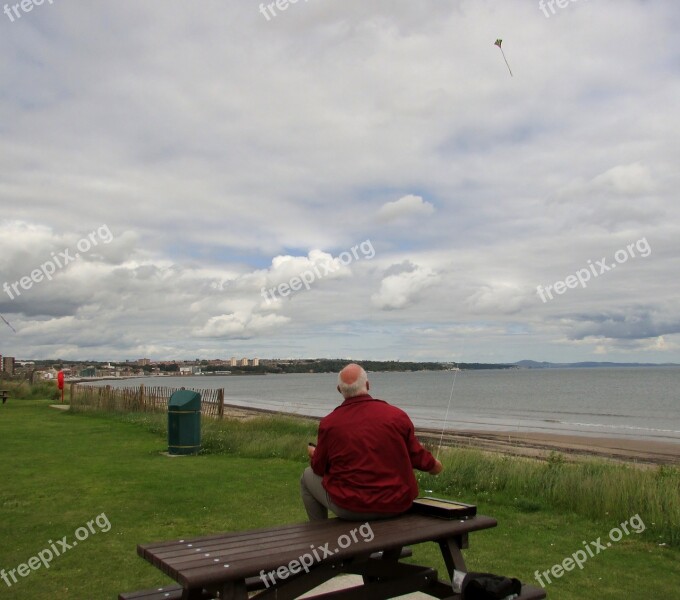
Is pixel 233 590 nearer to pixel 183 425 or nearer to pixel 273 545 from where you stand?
pixel 273 545

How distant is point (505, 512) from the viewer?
789 centimetres

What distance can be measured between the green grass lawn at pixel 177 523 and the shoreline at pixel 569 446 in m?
9.49

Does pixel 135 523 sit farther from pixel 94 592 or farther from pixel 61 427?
pixel 61 427

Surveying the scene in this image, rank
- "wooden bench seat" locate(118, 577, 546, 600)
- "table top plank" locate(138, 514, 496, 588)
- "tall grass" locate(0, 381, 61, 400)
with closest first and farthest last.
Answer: "table top plank" locate(138, 514, 496, 588), "wooden bench seat" locate(118, 577, 546, 600), "tall grass" locate(0, 381, 61, 400)

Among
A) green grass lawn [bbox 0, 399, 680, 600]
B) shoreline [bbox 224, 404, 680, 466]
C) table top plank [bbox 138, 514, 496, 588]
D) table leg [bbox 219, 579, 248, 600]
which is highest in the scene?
table top plank [bbox 138, 514, 496, 588]

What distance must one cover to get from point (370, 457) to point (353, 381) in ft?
1.65

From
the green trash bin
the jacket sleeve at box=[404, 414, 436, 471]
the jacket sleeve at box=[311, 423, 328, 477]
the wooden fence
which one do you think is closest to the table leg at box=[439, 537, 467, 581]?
the jacket sleeve at box=[404, 414, 436, 471]

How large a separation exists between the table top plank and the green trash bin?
876 cm

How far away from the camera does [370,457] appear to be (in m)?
4.29

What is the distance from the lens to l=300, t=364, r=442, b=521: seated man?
430cm

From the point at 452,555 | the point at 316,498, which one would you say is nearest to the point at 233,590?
the point at 316,498

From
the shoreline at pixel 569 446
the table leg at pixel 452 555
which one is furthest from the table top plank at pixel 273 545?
the shoreline at pixel 569 446

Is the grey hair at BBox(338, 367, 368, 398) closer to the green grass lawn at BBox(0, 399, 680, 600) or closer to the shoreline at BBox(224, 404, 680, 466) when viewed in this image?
the green grass lawn at BBox(0, 399, 680, 600)

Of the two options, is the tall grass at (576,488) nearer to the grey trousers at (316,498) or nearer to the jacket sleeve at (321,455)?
the grey trousers at (316,498)
